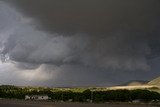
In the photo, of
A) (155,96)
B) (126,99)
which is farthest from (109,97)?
(155,96)

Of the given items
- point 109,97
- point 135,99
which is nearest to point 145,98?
point 135,99

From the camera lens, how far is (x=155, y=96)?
631 ft

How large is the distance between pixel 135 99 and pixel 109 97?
15.2 meters

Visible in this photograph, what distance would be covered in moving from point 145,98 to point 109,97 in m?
20.9

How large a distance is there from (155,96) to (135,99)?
37.9 feet

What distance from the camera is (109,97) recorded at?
199 meters

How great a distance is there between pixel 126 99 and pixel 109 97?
1000 cm

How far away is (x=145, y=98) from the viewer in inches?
7712

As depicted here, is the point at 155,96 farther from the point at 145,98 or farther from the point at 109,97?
the point at 109,97

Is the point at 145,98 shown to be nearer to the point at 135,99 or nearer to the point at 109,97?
the point at 135,99

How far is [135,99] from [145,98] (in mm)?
5946

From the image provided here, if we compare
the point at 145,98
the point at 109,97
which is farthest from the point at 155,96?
the point at 109,97

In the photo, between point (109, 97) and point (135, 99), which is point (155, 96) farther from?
point (109, 97)

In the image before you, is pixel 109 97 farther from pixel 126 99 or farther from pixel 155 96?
pixel 155 96
